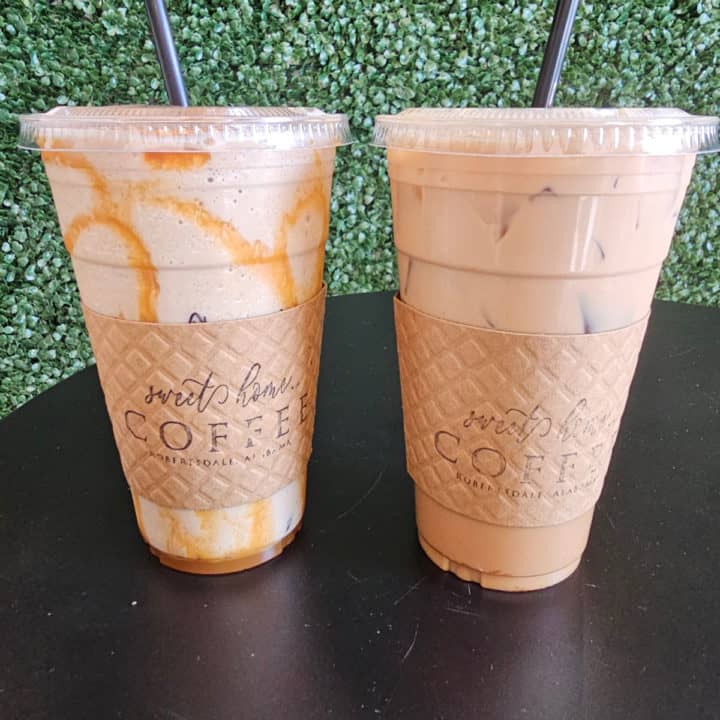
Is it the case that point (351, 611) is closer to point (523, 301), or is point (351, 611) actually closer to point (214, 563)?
point (214, 563)

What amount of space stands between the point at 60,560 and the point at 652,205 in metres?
0.57

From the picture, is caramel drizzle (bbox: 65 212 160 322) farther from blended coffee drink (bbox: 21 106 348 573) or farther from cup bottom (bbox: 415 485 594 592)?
cup bottom (bbox: 415 485 594 592)

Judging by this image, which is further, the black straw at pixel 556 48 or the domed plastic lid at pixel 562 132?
the black straw at pixel 556 48

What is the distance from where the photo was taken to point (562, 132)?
44 centimetres

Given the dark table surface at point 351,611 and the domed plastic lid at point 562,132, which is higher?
the domed plastic lid at point 562,132

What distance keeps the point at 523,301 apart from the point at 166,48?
37 cm

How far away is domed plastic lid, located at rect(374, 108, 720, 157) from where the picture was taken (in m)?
0.44

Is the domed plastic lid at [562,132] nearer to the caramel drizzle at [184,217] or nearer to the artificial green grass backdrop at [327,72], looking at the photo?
the caramel drizzle at [184,217]

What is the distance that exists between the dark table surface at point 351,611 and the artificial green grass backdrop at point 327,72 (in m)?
0.61

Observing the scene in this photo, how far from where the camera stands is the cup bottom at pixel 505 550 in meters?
0.58

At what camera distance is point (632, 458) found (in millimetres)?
779

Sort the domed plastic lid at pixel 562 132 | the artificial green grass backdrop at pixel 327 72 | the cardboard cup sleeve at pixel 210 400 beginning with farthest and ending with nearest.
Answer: the artificial green grass backdrop at pixel 327 72 < the cardboard cup sleeve at pixel 210 400 < the domed plastic lid at pixel 562 132

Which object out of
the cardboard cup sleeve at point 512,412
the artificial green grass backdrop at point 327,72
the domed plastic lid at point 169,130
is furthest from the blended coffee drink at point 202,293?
the artificial green grass backdrop at point 327,72

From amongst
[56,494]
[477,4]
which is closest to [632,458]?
[56,494]
